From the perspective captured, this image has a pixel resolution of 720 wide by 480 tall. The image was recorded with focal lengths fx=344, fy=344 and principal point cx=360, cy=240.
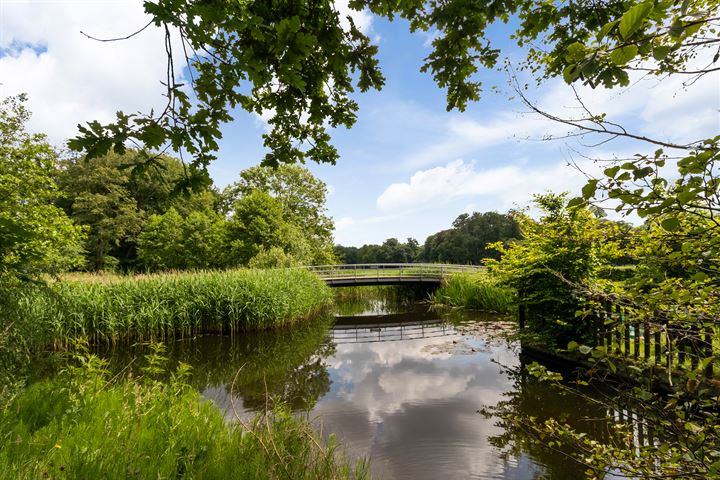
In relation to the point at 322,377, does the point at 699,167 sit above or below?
above

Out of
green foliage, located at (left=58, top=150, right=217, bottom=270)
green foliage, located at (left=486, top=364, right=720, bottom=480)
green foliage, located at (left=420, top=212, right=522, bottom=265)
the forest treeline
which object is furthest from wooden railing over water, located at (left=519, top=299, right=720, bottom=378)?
green foliage, located at (left=420, top=212, right=522, bottom=265)

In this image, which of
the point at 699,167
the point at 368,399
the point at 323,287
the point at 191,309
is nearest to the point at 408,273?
the point at 323,287

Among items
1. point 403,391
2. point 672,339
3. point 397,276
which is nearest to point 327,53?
point 672,339

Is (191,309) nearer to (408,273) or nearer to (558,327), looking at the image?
(558,327)

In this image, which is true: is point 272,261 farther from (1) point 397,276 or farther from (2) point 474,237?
(2) point 474,237

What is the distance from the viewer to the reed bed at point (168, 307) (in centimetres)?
982

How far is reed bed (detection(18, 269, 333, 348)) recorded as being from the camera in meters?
9.82

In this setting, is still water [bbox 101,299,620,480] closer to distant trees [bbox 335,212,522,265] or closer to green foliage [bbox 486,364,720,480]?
green foliage [bbox 486,364,720,480]

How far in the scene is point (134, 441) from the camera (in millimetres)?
3078

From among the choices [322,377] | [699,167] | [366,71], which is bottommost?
[322,377]

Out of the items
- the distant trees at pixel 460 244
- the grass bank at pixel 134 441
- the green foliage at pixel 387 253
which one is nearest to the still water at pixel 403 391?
the grass bank at pixel 134 441

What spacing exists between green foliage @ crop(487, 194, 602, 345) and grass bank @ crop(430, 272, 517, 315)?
5117mm

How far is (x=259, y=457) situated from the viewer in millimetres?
3156

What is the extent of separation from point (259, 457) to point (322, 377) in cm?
481
